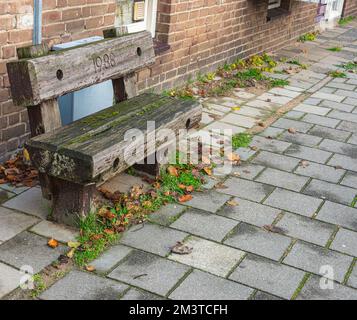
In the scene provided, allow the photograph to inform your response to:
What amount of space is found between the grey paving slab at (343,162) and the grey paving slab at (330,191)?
0.46 m

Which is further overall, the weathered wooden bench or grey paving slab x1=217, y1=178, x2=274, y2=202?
grey paving slab x1=217, y1=178, x2=274, y2=202

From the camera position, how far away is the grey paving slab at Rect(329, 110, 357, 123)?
21.4 ft

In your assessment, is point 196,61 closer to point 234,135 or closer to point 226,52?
point 226,52

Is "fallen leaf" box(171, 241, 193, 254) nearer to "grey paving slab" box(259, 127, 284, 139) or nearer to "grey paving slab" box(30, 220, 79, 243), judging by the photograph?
"grey paving slab" box(30, 220, 79, 243)

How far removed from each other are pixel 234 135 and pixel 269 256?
2205mm

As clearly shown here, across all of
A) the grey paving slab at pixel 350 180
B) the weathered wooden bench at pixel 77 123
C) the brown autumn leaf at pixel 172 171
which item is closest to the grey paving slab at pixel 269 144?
the grey paving slab at pixel 350 180

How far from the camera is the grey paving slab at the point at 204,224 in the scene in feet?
12.8

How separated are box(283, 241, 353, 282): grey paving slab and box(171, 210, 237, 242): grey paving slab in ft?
1.56

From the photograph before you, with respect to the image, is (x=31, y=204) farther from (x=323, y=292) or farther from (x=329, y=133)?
(x=329, y=133)

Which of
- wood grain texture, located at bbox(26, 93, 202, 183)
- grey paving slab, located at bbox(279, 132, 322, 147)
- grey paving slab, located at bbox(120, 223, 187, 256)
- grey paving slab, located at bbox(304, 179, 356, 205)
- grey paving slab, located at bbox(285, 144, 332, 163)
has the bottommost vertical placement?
grey paving slab, located at bbox(279, 132, 322, 147)

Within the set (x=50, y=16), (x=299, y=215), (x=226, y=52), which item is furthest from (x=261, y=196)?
(x=226, y=52)

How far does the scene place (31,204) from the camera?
4.05 m

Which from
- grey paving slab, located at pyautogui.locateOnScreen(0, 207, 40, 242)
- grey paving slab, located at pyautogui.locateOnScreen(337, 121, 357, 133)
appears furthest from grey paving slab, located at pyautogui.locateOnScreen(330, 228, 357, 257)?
grey paving slab, located at pyautogui.locateOnScreen(337, 121, 357, 133)

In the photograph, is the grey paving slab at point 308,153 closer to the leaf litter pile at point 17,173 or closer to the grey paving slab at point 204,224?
the grey paving slab at point 204,224
